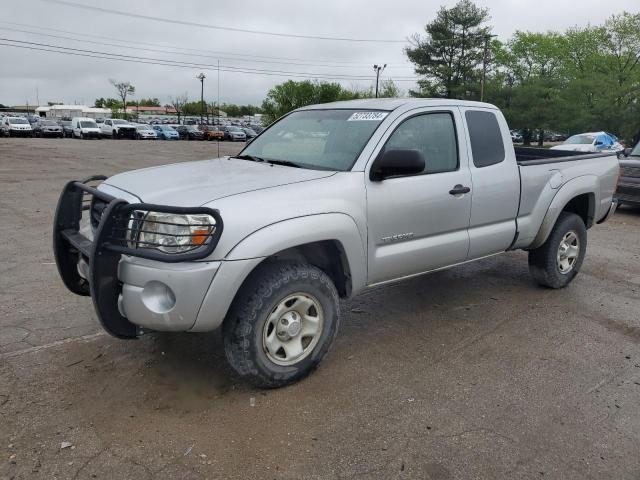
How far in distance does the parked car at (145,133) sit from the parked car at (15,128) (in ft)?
26.2

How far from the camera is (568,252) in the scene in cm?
558

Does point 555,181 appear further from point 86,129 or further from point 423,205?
point 86,129

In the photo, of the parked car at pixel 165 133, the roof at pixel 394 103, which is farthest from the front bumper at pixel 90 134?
the roof at pixel 394 103

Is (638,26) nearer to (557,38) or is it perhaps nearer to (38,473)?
(557,38)

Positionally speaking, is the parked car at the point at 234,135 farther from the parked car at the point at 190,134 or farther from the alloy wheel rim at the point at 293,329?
the alloy wheel rim at the point at 293,329

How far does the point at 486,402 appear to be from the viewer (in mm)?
3373

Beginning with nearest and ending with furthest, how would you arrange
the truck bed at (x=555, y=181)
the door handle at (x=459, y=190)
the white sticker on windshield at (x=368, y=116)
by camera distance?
the white sticker on windshield at (x=368, y=116) < the door handle at (x=459, y=190) < the truck bed at (x=555, y=181)

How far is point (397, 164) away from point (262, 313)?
1.30m

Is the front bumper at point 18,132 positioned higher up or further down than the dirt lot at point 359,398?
higher up

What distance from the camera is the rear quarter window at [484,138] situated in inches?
179

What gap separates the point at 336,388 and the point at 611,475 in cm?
155

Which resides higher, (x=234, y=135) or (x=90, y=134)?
(x=234, y=135)

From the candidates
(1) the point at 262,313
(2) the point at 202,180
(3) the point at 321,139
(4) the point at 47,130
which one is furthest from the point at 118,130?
(1) the point at 262,313

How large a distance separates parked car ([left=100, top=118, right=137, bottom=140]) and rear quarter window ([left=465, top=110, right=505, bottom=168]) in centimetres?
4398
